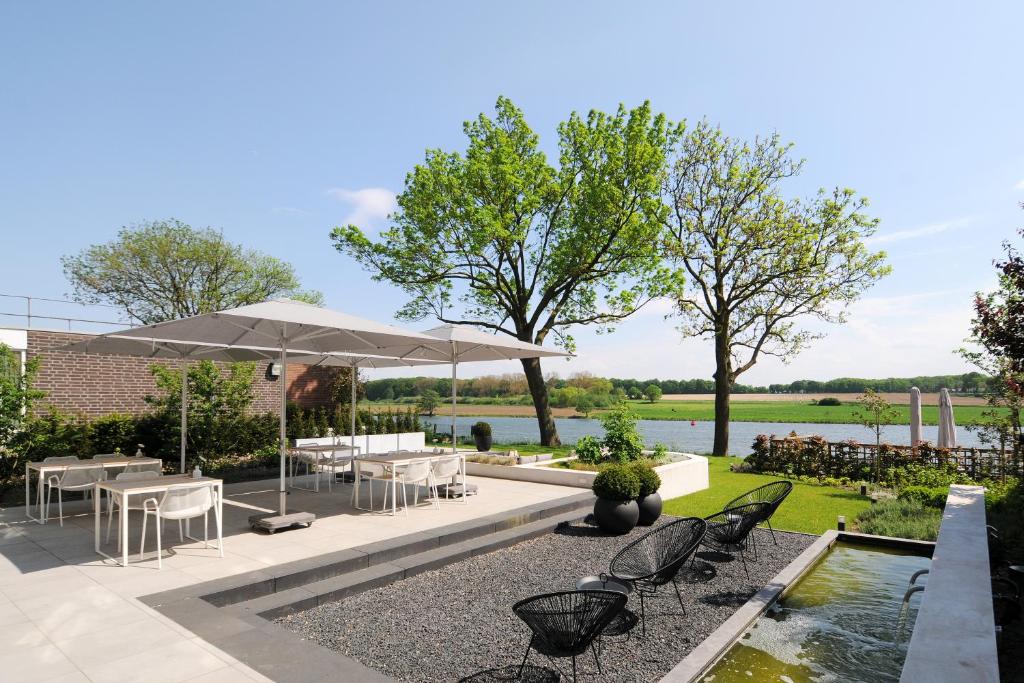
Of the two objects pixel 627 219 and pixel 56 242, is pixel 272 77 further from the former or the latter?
pixel 56 242

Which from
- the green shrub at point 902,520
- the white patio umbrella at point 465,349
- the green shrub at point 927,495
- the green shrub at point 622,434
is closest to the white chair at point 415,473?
the white patio umbrella at point 465,349

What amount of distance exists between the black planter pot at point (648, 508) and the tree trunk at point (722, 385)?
13359mm

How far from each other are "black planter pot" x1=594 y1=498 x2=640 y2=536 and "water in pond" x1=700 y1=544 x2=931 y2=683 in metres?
2.25

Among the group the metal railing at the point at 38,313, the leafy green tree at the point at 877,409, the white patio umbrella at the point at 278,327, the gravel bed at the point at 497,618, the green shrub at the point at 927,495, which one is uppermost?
the metal railing at the point at 38,313

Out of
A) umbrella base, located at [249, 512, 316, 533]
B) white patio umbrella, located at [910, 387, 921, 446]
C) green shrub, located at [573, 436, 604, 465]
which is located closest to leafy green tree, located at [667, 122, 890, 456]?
white patio umbrella, located at [910, 387, 921, 446]

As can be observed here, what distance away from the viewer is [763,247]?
19578mm

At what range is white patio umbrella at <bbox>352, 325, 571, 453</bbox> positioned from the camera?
30.1 feet

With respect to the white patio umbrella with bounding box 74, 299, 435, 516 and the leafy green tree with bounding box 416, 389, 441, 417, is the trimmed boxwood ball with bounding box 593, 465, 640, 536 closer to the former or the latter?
the white patio umbrella with bounding box 74, 299, 435, 516

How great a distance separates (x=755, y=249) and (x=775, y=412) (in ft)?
144

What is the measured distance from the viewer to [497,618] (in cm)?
485

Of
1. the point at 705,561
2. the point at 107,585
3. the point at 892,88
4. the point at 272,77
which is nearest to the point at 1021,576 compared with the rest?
the point at 705,561

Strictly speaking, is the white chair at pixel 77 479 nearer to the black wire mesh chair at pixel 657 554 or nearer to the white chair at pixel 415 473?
the white chair at pixel 415 473

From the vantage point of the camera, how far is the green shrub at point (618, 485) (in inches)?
310

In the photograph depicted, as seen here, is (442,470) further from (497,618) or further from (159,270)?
(159,270)
